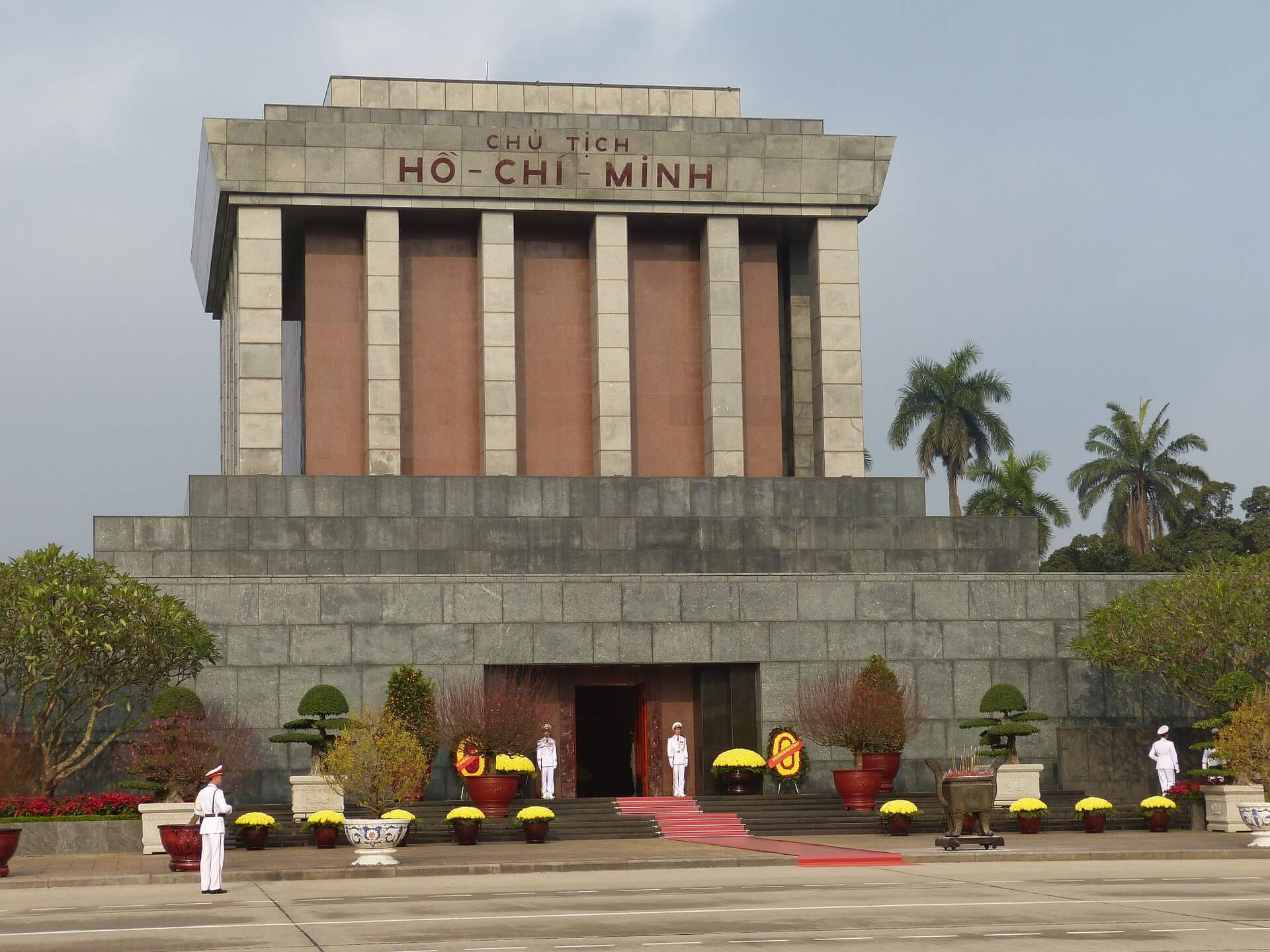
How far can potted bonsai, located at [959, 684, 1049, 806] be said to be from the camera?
3438 cm

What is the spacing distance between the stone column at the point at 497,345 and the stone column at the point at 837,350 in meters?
7.37

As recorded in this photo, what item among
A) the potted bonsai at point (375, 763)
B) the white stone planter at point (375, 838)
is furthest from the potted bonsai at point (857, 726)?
the white stone planter at point (375, 838)

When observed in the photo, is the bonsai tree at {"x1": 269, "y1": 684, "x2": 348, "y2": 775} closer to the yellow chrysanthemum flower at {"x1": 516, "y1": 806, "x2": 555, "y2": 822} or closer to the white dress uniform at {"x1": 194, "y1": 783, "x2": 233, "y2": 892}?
the yellow chrysanthemum flower at {"x1": 516, "y1": 806, "x2": 555, "y2": 822}

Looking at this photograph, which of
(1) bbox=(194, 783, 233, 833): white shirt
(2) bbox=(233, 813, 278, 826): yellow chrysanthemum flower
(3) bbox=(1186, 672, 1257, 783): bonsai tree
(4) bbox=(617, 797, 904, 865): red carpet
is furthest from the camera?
(3) bbox=(1186, 672, 1257, 783): bonsai tree

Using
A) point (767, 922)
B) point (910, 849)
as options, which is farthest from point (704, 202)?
point (767, 922)

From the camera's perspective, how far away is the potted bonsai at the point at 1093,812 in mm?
32531

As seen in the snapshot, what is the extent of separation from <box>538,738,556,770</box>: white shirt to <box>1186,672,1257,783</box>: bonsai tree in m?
12.1

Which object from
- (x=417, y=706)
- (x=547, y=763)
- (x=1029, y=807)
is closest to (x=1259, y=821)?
(x=1029, y=807)

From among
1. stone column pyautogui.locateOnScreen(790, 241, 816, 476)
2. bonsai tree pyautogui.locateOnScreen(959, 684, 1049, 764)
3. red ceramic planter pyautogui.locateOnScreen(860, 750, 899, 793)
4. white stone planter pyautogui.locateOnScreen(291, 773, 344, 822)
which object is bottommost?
white stone planter pyautogui.locateOnScreen(291, 773, 344, 822)

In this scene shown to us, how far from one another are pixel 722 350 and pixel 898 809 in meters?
14.7

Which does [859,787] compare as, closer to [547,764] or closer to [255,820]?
[547,764]

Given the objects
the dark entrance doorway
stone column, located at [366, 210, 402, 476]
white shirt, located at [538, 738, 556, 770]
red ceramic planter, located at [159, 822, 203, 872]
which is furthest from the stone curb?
stone column, located at [366, 210, 402, 476]

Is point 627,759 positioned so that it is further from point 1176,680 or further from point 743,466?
point 1176,680

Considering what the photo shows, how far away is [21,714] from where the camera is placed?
33.3 m
